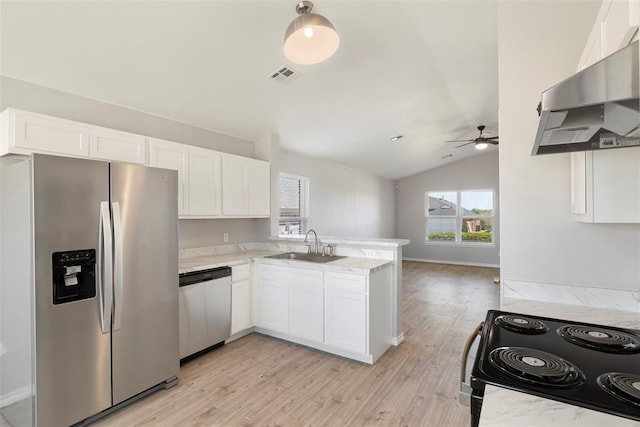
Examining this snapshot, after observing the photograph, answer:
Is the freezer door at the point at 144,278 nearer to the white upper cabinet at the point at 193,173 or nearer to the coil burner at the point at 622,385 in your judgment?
the white upper cabinet at the point at 193,173

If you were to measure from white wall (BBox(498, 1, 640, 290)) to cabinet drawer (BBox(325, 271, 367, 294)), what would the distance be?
1187 mm

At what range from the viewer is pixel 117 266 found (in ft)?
6.90

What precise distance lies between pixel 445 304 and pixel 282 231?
302 centimetres

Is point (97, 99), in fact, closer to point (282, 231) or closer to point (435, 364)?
point (282, 231)

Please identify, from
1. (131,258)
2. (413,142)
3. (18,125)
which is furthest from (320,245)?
(413,142)

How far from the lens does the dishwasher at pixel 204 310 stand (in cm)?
277

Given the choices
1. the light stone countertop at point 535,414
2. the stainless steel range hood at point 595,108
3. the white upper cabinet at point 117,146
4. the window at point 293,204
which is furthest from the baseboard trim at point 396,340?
the white upper cabinet at point 117,146

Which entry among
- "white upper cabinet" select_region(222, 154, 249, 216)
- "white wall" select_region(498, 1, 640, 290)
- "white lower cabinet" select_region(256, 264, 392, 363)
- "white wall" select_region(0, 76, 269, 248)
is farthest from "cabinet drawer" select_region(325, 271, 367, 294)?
"white wall" select_region(0, 76, 269, 248)

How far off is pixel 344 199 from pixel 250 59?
182 inches

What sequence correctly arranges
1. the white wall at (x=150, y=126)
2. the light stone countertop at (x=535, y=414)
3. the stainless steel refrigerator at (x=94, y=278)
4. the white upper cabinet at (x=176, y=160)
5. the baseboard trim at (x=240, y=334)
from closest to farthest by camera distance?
the light stone countertop at (x=535, y=414) → the stainless steel refrigerator at (x=94, y=278) → the white wall at (x=150, y=126) → the white upper cabinet at (x=176, y=160) → the baseboard trim at (x=240, y=334)

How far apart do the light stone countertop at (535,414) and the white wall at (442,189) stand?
7.92m

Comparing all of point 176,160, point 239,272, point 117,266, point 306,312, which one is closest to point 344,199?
point 239,272

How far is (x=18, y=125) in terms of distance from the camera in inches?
81.5

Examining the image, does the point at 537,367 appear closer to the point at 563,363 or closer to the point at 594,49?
the point at 563,363
